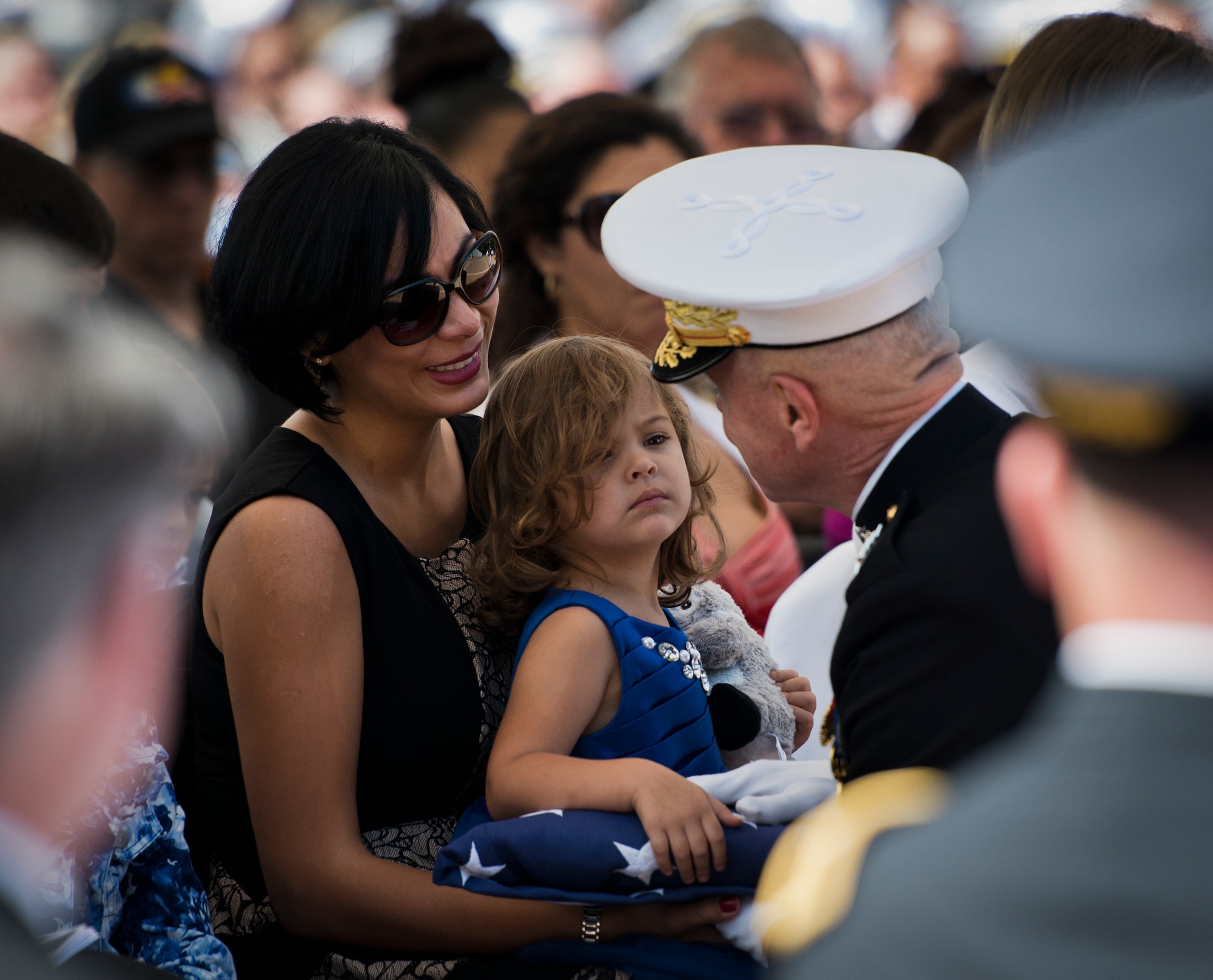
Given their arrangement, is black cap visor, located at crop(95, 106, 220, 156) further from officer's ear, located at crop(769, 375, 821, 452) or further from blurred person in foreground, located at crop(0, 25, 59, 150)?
officer's ear, located at crop(769, 375, 821, 452)

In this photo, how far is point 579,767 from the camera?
2150 mm

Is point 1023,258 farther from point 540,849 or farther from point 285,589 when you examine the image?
point 285,589

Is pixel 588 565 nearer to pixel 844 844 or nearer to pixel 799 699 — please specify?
pixel 799 699

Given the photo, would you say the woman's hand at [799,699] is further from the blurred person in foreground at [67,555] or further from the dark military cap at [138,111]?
the dark military cap at [138,111]

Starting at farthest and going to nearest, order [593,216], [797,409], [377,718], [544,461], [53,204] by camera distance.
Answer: [593,216] < [53,204] < [544,461] < [377,718] < [797,409]

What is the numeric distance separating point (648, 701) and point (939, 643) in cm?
79

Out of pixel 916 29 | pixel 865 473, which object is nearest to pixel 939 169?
pixel 865 473

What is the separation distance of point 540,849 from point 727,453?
1778 millimetres

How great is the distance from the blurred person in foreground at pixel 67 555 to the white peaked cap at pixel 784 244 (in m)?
1.01

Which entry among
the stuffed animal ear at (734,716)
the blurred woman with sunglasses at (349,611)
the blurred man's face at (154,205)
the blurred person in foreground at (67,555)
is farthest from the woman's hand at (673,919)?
the blurred man's face at (154,205)

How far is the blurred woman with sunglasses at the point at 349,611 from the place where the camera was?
225 centimetres

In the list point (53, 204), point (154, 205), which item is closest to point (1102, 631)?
point (53, 204)

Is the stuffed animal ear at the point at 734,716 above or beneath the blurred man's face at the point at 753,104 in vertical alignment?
beneath

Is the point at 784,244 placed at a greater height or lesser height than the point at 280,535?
greater
